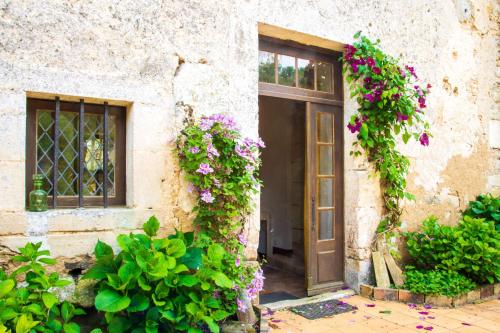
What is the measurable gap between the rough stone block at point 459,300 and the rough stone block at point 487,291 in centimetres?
35

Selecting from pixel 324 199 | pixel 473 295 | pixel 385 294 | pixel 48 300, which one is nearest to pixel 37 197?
pixel 48 300

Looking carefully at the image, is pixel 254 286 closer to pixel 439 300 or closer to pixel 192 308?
pixel 192 308

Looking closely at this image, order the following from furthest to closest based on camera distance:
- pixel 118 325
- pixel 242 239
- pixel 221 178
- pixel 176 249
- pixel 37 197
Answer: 1. pixel 242 239
2. pixel 221 178
3. pixel 37 197
4. pixel 176 249
5. pixel 118 325

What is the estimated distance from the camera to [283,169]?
664 cm

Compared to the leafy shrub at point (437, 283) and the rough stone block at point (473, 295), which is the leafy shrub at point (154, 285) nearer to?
the leafy shrub at point (437, 283)

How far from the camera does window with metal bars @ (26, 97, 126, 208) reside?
9.42 ft

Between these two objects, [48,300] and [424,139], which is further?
[424,139]

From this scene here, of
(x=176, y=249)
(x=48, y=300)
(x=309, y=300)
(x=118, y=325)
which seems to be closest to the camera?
(x=48, y=300)

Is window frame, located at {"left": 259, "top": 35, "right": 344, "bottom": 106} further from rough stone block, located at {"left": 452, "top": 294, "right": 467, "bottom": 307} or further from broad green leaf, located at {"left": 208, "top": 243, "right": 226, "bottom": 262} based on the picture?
rough stone block, located at {"left": 452, "top": 294, "right": 467, "bottom": 307}

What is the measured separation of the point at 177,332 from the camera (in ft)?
8.40

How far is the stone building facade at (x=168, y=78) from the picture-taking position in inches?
105

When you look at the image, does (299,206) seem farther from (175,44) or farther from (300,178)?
(175,44)

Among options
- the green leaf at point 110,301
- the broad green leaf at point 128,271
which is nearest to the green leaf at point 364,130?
the broad green leaf at point 128,271

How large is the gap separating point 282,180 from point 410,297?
2970 millimetres
